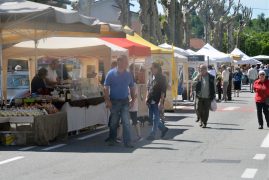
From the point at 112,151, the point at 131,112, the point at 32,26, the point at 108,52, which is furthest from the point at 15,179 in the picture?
the point at 108,52

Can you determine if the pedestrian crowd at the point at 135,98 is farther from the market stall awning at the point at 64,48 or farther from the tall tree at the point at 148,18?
the tall tree at the point at 148,18

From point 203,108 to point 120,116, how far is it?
5.11 metres

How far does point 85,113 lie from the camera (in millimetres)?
16234

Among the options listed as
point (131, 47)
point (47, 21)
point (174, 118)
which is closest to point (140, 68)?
point (131, 47)

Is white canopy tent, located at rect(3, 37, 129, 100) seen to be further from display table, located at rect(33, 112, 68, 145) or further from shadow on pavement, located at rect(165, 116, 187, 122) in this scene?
display table, located at rect(33, 112, 68, 145)

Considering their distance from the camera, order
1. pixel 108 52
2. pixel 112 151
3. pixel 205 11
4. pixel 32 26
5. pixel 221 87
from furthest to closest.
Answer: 1. pixel 205 11
2. pixel 221 87
3. pixel 108 52
4. pixel 32 26
5. pixel 112 151

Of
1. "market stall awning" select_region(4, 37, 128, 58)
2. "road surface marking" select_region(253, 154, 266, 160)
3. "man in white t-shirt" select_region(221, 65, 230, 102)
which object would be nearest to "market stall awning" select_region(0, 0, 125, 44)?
"market stall awning" select_region(4, 37, 128, 58)

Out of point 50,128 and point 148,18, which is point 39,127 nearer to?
point 50,128

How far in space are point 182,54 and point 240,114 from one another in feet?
21.4

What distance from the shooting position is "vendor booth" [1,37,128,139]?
15.5 metres

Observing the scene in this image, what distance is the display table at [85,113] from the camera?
Answer: 15297 millimetres

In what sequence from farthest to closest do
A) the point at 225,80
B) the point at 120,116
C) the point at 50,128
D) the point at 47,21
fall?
1. the point at 225,80
2. the point at 47,21
3. the point at 50,128
4. the point at 120,116

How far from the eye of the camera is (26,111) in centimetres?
1393

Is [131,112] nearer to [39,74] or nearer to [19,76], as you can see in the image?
[39,74]
